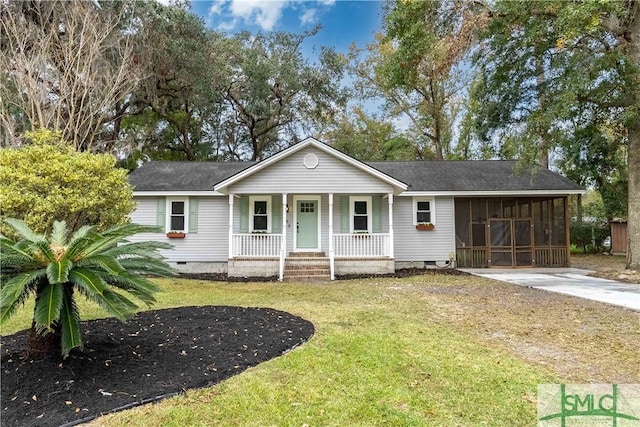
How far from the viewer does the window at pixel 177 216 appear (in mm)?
13188

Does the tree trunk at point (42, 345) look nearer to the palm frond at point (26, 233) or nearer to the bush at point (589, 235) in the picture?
the palm frond at point (26, 233)

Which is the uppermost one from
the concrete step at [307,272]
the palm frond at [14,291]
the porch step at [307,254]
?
the palm frond at [14,291]

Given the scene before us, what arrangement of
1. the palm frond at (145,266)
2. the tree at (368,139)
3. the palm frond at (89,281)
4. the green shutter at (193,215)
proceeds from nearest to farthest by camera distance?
the palm frond at (89,281) < the palm frond at (145,266) < the green shutter at (193,215) < the tree at (368,139)

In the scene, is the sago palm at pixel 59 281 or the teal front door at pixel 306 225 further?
the teal front door at pixel 306 225

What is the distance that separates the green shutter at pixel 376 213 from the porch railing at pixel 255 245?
3441mm

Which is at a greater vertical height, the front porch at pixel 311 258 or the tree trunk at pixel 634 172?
the tree trunk at pixel 634 172

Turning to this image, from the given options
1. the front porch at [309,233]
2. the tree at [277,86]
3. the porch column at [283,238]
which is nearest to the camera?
the porch column at [283,238]

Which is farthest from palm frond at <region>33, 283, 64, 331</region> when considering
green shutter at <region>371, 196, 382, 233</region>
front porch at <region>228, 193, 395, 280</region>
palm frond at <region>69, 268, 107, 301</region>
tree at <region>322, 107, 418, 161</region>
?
tree at <region>322, 107, 418, 161</region>

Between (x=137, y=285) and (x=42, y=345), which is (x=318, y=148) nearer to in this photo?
(x=137, y=285)

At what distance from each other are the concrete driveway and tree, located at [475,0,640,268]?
211 cm

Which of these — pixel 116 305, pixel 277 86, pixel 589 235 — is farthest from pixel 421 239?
pixel 589 235

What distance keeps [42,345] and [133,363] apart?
89cm

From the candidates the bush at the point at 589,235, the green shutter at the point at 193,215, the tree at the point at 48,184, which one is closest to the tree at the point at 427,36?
the green shutter at the point at 193,215

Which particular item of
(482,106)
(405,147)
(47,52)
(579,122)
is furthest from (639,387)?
(405,147)
